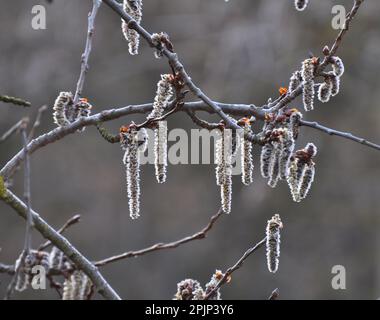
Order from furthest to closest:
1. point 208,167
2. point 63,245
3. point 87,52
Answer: point 208,167 < point 87,52 < point 63,245

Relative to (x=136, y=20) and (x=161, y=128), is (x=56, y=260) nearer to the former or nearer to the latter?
(x=161, y=128)

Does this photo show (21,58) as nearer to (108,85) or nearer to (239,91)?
(108,85)

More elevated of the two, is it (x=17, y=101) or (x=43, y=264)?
(x=17, y=101)

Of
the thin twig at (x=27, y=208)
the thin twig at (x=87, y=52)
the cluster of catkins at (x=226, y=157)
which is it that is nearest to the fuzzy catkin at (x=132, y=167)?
the cluster of catkins at (x=226, y=157)

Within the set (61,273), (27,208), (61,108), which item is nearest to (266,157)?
(27,208)

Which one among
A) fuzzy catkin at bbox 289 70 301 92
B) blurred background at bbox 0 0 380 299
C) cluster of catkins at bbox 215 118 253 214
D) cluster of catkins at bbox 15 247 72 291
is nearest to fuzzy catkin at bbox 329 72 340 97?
fuzzy catkin at bbox 289 70 301 92

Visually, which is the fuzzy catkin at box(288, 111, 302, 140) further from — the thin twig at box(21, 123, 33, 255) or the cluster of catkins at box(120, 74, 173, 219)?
the thin twig at box(21, 123, 33, 255)

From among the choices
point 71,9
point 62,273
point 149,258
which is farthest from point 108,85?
point 62,273
